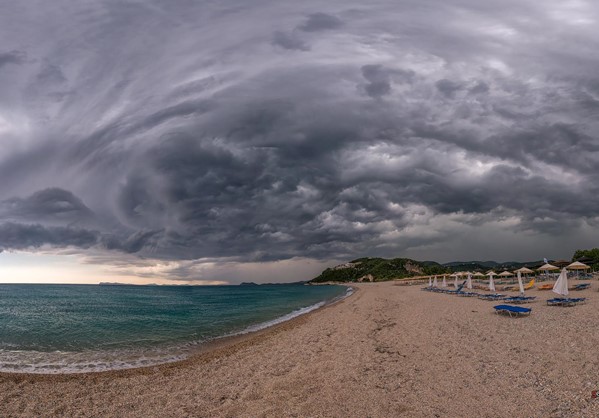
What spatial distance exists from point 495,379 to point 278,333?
15233 millimetres

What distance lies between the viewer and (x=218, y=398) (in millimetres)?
10555

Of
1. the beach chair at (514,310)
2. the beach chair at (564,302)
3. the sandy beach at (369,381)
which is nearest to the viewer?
the sandy beach at (369,381)

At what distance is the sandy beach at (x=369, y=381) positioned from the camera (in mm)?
8727

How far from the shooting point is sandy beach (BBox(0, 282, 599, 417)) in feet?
28.6

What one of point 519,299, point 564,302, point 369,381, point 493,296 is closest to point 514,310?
point 564,302

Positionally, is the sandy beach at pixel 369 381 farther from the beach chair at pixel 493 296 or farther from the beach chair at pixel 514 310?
the beach chair at pixel 493 296

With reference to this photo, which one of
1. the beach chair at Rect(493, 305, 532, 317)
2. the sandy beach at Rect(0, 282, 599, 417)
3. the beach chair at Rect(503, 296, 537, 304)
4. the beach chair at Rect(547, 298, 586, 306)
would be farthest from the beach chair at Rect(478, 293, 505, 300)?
the sandy beach at Rect(0, 282, 599, 417)

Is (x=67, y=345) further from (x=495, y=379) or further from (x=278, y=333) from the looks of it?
(x=495, y=379)

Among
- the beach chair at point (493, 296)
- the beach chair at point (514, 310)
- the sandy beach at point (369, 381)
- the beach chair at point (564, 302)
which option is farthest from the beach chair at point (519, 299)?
the sandy beach at point (369, 381)

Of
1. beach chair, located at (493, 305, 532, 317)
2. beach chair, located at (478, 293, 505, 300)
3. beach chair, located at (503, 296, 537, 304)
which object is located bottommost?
beach chair, located at (478, 293, 505, 300)

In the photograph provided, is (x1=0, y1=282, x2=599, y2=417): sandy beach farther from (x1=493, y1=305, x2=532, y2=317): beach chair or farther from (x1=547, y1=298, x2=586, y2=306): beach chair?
(x1=547, y1=298, x2=586, y2=306): beach chair

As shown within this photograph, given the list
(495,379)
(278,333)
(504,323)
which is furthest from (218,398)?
(504,323)

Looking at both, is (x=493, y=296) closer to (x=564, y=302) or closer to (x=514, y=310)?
(x=564, y=302)

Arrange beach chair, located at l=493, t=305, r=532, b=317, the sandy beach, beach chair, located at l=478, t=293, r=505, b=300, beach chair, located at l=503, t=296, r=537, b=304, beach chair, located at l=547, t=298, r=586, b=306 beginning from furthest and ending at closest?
beach chair, located at l=478, t=293, r=505, b=300
beach chair, located at l=503, t=296, r=537, b=304
beach chair, located at l=547, t=298, r=586, b=306
beach chair, located at l=493, t=305, r=532, b=317
the sandy beach
